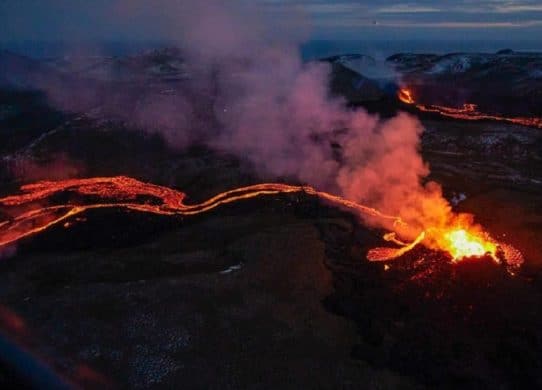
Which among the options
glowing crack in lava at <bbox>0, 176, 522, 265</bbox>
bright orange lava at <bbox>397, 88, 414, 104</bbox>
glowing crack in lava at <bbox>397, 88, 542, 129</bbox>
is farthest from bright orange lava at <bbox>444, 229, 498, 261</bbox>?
bright orange lava at <bbox>397, 88, 414, 104</bbox>

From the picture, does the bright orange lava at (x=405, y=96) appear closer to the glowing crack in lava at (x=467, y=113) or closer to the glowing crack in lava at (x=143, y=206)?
the glowing crack in lava at (x=467, y=113)

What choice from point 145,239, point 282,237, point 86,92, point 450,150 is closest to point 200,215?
point 145,239

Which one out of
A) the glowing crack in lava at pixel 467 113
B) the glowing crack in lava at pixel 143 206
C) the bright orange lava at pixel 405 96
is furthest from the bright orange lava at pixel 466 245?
the bright orange lava at pixel 405 96

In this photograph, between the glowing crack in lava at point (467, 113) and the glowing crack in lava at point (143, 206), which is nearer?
the glowing crack in lava at point (143, 206)

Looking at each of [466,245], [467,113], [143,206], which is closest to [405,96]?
[467,113]

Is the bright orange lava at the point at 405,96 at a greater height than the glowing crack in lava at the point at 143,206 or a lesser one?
lesser

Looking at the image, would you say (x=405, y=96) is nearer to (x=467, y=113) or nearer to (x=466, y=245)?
(x=467, y=113)

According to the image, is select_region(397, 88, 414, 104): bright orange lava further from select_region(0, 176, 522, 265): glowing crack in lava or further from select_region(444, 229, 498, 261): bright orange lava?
select_region(444, 229, 498, 261): bright orange lava
